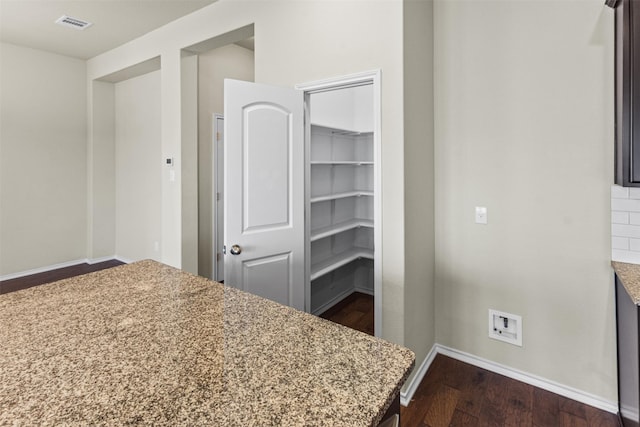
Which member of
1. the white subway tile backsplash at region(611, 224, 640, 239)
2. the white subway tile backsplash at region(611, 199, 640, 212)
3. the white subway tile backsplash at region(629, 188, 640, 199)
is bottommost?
the white subway tile backsplash at region(611, 224, 640, 239)

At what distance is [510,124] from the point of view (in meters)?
2.24

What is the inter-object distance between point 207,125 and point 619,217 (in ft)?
12.4

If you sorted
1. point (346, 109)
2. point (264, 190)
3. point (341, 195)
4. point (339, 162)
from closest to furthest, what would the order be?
point (264, 190)
point (339, 162)
point (341, 195)
point (346, 109)

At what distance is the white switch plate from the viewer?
238 centimetres

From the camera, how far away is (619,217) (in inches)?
75.9

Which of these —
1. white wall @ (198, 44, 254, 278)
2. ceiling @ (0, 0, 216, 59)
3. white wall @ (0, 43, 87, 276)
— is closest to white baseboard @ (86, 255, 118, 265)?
white wall @ (0, 43, 87, 276)

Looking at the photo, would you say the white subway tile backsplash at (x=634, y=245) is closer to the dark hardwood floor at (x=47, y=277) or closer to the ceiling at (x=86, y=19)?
the ceiling at (x=86, y=19)

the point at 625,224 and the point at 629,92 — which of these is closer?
the point at 629,92

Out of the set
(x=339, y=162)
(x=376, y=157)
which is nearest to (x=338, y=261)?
(x=339, y=162)

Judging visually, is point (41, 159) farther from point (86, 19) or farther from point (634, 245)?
point (634, 245)

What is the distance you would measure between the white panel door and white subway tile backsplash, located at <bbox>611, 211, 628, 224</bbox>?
1.92 m

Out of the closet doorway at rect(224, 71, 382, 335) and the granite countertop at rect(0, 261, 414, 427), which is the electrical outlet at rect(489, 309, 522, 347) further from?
the granite countertop at rect(0, 261, 414, 427)

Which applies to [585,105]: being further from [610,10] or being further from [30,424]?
[30,424]

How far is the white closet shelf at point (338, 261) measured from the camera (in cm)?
310
